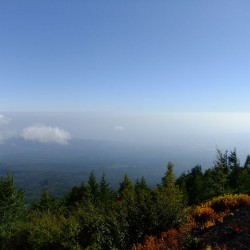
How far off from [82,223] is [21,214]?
128 feet

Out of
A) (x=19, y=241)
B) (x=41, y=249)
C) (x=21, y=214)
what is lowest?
(x=21, y=214)

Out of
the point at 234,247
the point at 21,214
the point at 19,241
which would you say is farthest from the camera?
the point at 21,214

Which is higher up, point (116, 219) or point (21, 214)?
point (116, 219)

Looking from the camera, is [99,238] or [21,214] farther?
[21,214]

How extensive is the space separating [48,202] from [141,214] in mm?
41423

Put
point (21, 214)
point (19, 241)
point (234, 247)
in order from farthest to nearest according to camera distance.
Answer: point (21, 214) < point (19, 241) < point (234, 247)

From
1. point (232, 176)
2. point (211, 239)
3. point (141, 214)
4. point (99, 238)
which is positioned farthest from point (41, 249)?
point (232, 176)

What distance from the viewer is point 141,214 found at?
55.5ft

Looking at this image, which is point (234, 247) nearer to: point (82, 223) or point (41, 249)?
point (82, 223)

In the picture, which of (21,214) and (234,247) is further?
(21,214)

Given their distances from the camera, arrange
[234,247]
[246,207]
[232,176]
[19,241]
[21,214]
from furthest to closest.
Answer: [232,176] → [21,214] → [19,241] → [246,207] → [234,247]

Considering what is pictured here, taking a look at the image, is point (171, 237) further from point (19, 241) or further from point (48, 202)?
point (48, 202)

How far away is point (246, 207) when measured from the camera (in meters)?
18.2

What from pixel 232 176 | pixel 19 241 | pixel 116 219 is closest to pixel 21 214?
pixel 19 241
